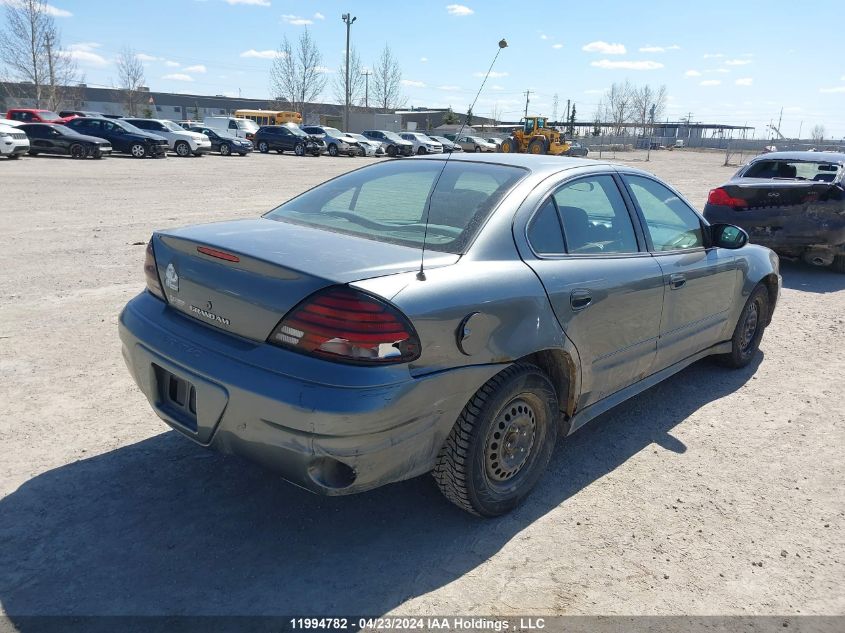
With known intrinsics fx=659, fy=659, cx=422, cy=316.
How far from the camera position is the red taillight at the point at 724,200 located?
8.77m

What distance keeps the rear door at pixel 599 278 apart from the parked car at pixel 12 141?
2338cm

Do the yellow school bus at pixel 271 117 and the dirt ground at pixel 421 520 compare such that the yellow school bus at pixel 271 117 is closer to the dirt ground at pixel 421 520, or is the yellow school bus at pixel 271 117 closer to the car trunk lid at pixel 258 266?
the dirt ground at pixel 421 520

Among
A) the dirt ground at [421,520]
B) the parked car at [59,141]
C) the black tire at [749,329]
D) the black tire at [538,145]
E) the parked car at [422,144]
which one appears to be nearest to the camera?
the dirt ground at [421,520]

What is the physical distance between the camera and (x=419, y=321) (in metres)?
2.49

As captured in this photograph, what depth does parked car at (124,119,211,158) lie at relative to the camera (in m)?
30.0

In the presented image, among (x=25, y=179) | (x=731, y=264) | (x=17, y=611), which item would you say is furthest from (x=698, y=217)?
(x=25, y=179)

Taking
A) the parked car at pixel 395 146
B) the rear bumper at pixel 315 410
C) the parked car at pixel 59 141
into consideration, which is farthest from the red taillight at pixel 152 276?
the parked car at pixel 395 146

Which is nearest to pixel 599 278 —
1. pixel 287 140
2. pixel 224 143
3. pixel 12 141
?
pixel 12 141

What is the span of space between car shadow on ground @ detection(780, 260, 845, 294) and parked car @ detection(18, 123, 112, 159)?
2356cm

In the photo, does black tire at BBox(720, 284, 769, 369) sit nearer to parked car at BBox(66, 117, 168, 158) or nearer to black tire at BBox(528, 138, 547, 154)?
parked car at BBox(66, 117, 168, 158)

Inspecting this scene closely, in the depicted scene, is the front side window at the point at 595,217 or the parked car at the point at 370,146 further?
the parked car at the point at 370,146

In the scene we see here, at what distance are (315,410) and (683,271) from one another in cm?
267

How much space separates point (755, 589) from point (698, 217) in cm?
258

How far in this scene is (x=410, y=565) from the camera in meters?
2.74
